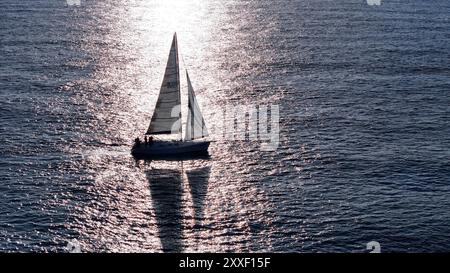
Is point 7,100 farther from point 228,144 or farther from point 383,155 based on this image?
point 383,155

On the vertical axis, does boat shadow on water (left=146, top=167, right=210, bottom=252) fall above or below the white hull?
below

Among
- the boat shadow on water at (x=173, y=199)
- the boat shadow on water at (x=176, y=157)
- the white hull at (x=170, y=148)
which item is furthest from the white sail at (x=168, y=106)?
the boat shadow on water at (x=173, y=199)

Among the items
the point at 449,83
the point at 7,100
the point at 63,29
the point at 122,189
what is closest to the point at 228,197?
the point at 122,189

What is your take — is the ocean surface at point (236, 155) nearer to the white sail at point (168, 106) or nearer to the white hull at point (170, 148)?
the white hull at point (170, 148)

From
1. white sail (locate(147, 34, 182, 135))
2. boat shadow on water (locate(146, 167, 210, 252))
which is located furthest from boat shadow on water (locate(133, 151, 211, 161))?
white sail (locate(147, 34, 182, 135))

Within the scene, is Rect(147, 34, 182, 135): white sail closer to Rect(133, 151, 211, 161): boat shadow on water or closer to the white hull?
the white hull

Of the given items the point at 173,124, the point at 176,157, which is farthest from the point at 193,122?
the point at 176,157
